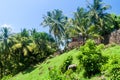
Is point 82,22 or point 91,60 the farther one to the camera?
point 82,22

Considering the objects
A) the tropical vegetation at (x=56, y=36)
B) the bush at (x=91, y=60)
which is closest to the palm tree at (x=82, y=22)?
the tropical vegetation at (x=56, y=36)

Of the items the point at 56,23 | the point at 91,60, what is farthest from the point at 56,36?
the point at 91,60

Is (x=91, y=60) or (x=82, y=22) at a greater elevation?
(x=82, y=22)

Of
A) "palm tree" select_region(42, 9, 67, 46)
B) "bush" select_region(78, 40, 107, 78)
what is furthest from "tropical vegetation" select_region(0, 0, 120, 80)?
"bush" select_region(78, 40, 107, 78)

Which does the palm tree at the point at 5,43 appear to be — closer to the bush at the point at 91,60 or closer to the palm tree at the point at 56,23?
the palm tree at the point at 56,23

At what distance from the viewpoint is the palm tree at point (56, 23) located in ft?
213

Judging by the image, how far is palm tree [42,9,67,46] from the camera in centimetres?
6484

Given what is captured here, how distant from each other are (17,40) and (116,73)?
39.2 m

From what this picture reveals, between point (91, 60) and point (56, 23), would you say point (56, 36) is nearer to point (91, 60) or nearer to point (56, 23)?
point (56, 23)

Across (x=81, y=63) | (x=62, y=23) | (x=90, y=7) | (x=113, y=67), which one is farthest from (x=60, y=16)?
(x=113, y=67)

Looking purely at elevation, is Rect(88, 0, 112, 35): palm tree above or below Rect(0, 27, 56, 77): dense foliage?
above

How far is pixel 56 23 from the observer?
6556 cm

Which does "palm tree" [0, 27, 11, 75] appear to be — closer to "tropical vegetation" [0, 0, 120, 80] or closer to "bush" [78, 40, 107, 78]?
"tropical vegetation" [0, 0, 120, 80]

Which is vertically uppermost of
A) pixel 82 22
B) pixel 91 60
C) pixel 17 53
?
pixel 82 22
